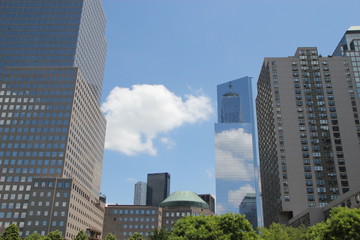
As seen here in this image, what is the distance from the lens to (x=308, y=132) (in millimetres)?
158125

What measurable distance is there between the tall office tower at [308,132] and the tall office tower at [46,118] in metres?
83.4

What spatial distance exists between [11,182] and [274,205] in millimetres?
107414

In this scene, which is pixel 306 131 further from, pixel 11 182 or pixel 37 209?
pixel 11 182

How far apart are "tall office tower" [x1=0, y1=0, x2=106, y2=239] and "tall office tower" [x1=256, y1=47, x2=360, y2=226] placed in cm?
8340

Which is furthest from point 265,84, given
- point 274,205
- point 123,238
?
point 123,238

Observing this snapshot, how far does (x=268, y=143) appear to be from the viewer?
17512 cm

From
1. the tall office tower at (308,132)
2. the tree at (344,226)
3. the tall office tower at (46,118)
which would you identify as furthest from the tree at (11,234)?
the tall office tower at (308,132)

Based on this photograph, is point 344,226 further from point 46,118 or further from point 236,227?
point 46,118

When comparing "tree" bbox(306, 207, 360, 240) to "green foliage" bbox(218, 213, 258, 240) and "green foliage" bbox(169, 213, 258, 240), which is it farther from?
"green foliage" bbox(218, 213, 258, 240)

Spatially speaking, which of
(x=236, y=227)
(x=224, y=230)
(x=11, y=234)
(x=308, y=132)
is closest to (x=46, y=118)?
(x=11, y=234)

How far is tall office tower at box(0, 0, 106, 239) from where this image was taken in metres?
147

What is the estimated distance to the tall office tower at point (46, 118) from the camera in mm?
146625

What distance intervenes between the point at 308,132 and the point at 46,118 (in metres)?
110

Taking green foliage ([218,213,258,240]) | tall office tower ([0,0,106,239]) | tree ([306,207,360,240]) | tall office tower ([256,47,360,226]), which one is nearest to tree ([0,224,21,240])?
tall office tower ([0,0,106,239])
